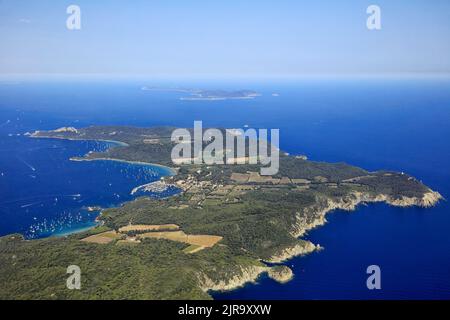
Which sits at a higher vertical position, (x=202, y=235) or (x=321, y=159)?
(x=321, y=159)

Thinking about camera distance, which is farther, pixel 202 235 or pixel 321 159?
pixel 321 159

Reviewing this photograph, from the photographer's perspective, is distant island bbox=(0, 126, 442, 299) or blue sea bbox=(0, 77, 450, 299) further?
blue sea bbox=(0, 77, 450, 299)

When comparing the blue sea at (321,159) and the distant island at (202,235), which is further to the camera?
the blue sea at (321,159)

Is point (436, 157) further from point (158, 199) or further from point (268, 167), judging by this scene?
point (158, 199)
